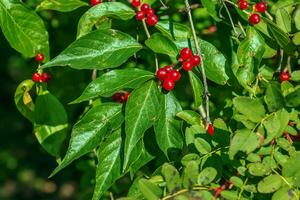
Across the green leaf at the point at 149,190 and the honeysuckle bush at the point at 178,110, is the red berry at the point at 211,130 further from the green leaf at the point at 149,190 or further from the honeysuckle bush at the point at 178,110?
the green leaf at the point at 149,190

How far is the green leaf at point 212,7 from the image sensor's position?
1.98 m

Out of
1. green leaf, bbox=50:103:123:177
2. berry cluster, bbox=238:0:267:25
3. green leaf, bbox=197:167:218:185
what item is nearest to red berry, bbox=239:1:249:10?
berry cluster, bbox=238:0:267:25

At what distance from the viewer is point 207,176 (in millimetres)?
1575

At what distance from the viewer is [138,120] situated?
173 cm

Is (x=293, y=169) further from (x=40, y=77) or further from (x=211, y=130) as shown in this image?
(x=40, y=77)

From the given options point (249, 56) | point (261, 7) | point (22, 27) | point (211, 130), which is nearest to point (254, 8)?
point (261, 7)

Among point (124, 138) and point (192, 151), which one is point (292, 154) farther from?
point (124, 138)

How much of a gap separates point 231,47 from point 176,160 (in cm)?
47

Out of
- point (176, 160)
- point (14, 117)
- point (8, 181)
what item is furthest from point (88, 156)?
point (8, 181)

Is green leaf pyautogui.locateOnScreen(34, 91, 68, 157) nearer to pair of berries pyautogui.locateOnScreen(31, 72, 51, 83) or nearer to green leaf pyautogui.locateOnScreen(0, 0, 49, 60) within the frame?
pair of berries pyautogui.locateOnScreen(31, 72, 51, 83)

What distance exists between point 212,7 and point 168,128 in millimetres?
400

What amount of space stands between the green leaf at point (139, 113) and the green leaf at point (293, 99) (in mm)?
328

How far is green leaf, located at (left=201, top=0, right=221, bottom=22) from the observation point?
6.49ft

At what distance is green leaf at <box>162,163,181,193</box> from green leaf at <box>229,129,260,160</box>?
13 centimetres
